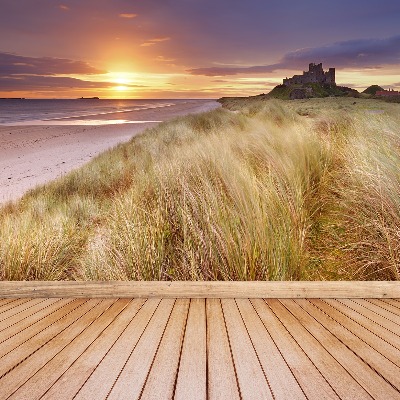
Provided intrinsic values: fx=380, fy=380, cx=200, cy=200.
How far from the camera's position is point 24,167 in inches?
542

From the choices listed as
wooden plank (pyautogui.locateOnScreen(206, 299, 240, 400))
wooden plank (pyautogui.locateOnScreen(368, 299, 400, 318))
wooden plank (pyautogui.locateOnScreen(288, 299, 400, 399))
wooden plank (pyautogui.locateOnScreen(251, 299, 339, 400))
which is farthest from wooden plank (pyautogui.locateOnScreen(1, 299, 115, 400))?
wooden plank (pyautogui.locateOnScreen(368, 299, 400, 318))

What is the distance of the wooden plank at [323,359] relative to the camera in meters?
1.69

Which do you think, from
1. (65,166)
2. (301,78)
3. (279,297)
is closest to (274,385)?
(279,297)

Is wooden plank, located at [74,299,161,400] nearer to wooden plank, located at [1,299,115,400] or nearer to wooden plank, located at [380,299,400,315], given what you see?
wooden plank, located at [1,299,115,400]

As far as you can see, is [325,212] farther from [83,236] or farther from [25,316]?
[25,316]

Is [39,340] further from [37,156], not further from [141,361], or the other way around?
[37,156]

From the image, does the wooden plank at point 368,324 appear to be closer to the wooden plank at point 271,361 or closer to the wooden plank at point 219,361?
the wooden plank at point 271,361

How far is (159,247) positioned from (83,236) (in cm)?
184

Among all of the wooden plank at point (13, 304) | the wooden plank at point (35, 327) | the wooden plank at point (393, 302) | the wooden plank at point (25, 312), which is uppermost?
the wooden plank at point (393, 302)

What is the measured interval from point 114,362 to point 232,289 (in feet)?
3.42

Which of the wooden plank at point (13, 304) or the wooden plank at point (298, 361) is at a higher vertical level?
the wooden plank at point (298, 361)

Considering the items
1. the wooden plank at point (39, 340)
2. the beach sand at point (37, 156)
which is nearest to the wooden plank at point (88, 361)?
the wooden plank at point (39, 340)

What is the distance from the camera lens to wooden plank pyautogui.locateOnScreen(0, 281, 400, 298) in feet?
8.84

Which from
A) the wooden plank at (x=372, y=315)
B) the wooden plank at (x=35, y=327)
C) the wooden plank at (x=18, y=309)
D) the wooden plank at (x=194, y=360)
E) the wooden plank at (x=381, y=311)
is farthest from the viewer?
the wooden plank at (x=18, y=309)
